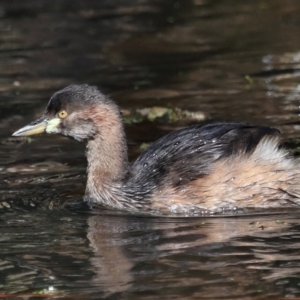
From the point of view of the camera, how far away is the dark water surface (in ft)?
19.4

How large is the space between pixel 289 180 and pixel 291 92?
3.66 m

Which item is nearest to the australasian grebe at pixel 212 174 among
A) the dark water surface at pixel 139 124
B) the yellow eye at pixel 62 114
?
the dark water surface at pixel 139 124

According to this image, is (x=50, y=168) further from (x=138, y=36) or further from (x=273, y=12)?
(x=273, y=12)

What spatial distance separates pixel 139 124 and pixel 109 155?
238 cm

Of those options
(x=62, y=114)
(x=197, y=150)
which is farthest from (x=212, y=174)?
(x=62, y=114)

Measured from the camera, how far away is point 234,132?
24.4ft

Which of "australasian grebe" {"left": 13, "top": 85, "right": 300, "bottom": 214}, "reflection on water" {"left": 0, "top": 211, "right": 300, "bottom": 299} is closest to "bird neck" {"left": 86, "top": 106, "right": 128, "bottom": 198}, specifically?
"australasian grebe" {"left": 13, "top": 85, "right": 300, "bottom": 214}

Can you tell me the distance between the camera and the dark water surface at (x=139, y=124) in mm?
5922

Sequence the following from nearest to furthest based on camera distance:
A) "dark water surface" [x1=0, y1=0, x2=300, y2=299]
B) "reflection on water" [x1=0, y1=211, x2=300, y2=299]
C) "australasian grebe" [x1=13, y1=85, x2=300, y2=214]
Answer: "reflection on water" [x1=0, y1=211, x2=300, y2=299], "dark water surface" [x1=0, y1=0, x2=300, y2=299], "australasian grebe" [x1=13, y1=85, x2=300, y2=214]

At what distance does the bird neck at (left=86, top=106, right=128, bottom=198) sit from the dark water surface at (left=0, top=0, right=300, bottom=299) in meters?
0.26

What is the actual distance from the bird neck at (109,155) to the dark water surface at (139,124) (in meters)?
0.26

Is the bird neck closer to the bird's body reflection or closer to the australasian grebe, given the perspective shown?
the australasian grebe

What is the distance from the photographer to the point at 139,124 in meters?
10.3

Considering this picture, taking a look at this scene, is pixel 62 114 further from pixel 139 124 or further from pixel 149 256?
pixel 139 124
